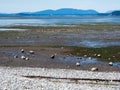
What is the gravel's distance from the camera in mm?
18688

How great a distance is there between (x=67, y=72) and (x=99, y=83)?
4.63 metres

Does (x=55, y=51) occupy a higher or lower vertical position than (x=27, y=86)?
lower

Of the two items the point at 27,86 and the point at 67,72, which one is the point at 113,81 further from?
the point at 27,86

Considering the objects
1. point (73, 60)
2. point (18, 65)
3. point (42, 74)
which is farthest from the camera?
point (73, 60)

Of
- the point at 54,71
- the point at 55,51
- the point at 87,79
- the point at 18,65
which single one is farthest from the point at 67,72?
the point at 55,51

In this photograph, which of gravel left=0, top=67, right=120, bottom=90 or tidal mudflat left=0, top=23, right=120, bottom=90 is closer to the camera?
gravel left=0, top=67, right=120, bottom=90

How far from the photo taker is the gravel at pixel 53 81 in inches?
736

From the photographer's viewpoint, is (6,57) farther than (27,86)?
Yes

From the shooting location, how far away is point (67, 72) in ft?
83.7

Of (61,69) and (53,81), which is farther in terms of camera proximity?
(61,69)

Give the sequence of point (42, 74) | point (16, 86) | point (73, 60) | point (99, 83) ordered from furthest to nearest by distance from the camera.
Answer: point (73, 60)
point (42, 74)
point (99, 83)
point (16, 86)

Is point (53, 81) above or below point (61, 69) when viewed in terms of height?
above

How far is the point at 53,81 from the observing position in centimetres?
2169

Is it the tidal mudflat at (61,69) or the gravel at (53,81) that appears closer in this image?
the gravel at (53,81)
